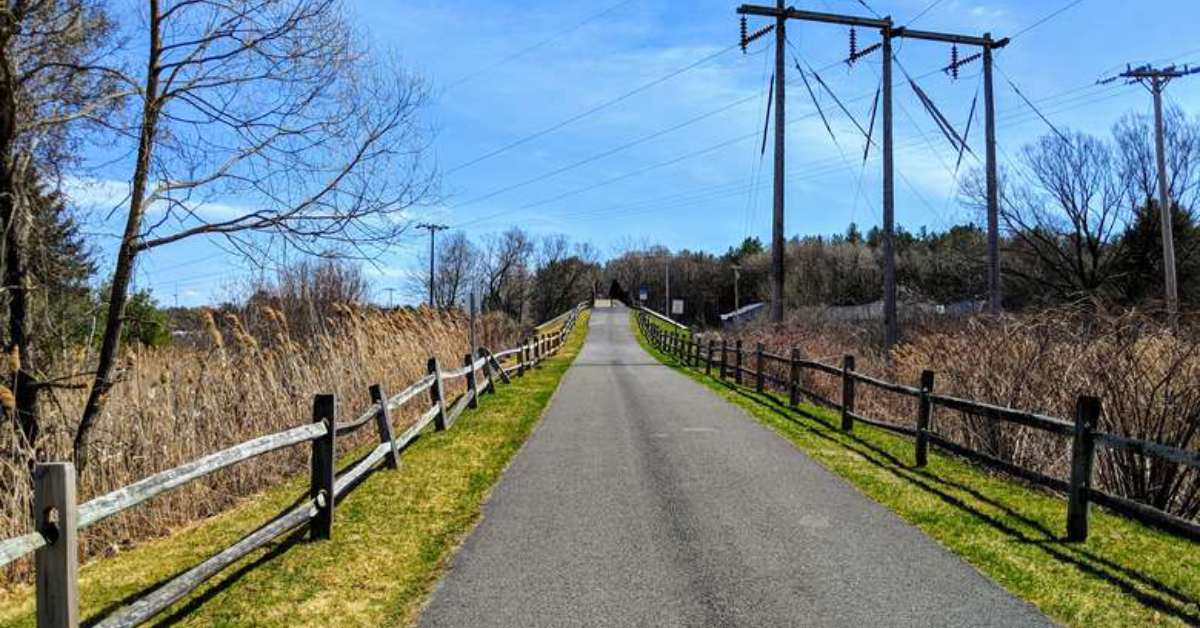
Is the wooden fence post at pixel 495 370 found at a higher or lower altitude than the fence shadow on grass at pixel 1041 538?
higher

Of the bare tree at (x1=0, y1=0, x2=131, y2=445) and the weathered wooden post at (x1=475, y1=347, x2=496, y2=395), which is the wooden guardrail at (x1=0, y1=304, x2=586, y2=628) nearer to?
the bare tree at (x1=0, y1=0, x2=131, y2=445)

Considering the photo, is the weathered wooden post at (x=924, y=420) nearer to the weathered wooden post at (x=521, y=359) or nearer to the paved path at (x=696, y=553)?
the paved path at (x=696, y=553)

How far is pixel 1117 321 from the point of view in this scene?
9.16m

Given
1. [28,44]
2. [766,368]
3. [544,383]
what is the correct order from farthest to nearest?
1. [766,368]
2. [544,383]
3. [28,44]

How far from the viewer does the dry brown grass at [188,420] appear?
7.71m

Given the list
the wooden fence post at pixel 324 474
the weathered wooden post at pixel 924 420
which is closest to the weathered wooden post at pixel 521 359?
the weathered wooden post at pixel 924 420

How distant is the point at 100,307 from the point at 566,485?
5572 mm

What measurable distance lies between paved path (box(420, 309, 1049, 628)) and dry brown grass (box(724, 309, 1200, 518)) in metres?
2.47

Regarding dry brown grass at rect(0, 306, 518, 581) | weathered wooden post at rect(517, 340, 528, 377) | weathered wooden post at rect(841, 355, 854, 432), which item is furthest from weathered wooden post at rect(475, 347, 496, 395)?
weathered wooden post at rect(841, 355, 854, 432)

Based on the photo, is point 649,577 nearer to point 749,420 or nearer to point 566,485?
point 566,485

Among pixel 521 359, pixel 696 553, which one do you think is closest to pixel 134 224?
pixel 696 553

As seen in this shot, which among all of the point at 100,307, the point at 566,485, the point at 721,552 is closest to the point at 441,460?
the point at 566,485

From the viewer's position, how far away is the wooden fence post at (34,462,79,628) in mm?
3785

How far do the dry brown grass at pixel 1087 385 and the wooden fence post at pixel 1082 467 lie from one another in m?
1.53
